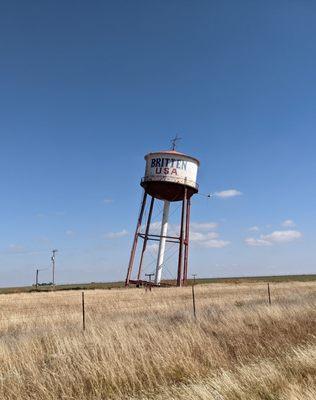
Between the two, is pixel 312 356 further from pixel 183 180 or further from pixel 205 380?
pixel 183 180

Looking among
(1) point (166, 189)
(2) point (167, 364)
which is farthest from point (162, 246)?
(2) point (167, 364)

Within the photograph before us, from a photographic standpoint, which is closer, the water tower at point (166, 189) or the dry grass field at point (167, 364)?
the dry grass field at point (167, 364)

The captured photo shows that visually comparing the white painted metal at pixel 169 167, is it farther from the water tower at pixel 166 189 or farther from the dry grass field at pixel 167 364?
the dry grass field at pixel 167 364

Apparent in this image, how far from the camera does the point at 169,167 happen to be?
4800 centimetres

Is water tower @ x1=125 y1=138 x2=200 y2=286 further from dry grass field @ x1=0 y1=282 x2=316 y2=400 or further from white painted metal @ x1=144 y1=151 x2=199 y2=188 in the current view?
dry grass field @ x1=0 y1=282 x2=316 y2=400

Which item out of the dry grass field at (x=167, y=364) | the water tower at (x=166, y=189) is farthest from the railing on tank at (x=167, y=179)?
the dry grass field at (x=167, y=364)

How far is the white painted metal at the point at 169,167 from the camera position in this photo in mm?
47812

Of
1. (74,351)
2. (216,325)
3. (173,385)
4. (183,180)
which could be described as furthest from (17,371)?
(183,180)

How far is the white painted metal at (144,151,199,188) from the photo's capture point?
47.8m

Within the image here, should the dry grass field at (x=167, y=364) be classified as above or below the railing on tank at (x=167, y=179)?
below

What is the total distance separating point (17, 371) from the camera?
8570mm

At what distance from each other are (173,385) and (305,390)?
2.01 metres

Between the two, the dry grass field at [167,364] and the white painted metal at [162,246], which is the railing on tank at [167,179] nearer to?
the white painted metal at [162,246]

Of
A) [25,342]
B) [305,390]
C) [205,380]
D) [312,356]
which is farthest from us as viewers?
[25,342]
